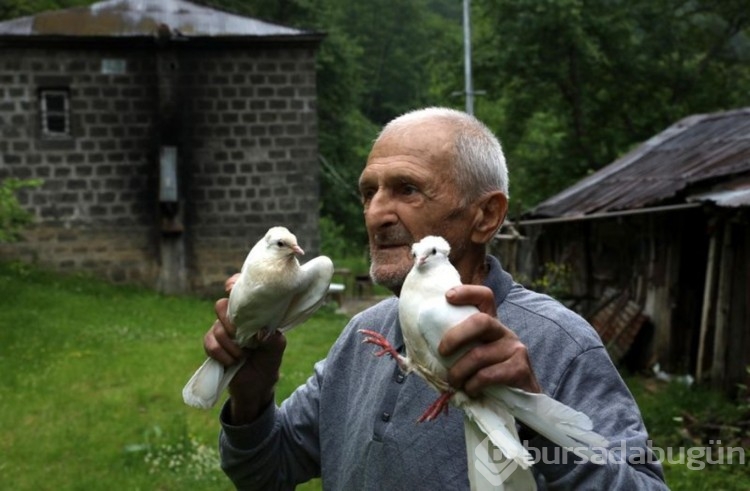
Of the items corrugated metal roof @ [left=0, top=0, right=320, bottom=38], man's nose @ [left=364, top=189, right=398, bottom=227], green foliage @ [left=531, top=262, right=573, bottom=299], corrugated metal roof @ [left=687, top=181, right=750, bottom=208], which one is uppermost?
corrugated metal roof @ [left=0, top=0, right=320, bottom=38]

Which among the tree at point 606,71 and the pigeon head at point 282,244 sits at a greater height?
the tree at point 606,71

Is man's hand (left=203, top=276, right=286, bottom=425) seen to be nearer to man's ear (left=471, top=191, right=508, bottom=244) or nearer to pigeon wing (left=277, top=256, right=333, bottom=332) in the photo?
pigeon wing (left=277, top=256, right=333, bottom=332)

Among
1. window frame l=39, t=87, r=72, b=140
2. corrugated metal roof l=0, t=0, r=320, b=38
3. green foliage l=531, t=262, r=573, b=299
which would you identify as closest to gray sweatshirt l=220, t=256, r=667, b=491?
green foliage l=531, t=262, r=573, b=299

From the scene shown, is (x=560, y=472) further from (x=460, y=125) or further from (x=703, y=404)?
(x=703, y=404)

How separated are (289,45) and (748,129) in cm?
931

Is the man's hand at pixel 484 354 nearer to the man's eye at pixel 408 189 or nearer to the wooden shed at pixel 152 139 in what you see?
the man's eye at pixel 408 189

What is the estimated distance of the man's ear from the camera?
104 inches

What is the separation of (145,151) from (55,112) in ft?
6.05

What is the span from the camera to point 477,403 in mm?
2027

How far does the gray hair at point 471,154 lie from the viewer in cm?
261

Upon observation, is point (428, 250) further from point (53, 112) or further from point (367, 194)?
point (53, 112)

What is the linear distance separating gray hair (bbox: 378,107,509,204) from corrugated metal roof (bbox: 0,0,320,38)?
16049 mm

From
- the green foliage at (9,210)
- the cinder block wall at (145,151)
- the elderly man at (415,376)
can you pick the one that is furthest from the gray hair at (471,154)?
the cinder block wall at (145,151)

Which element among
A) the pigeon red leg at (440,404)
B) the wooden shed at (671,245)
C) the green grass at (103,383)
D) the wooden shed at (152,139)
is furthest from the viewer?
the wooden shed at (152,139)
